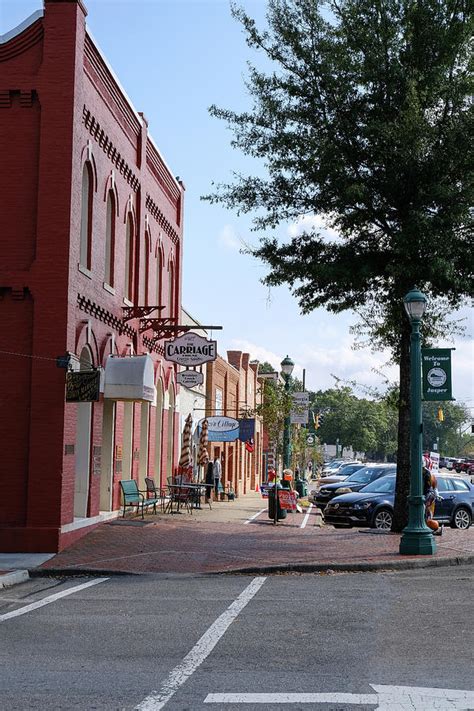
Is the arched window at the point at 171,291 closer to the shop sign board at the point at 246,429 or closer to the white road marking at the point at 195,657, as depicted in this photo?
the shop sign board at the point at 246,429

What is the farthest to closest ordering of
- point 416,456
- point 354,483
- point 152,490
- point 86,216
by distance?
1. point 354,483
2. point 152,490
3. point 86,216
4. point 416,456

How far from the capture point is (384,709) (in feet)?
21.2

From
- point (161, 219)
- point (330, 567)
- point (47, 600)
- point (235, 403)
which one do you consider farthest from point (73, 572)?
point (235, 403)

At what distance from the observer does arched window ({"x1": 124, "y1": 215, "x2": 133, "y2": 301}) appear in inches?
934

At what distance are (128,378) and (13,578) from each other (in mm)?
7241

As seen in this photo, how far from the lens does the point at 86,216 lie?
19.5 metres

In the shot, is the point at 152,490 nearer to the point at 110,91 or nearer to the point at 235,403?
the point at 110,91

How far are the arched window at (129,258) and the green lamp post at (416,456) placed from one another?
879cm

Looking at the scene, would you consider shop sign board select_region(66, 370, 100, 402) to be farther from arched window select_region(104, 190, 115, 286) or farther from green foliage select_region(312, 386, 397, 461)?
green foliage select_region(312, 386, 397, 461)

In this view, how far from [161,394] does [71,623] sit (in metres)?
18.2

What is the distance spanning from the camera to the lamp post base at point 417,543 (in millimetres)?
16562

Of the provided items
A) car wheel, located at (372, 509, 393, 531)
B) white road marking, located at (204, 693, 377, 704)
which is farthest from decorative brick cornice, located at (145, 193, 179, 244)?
white road marking, located at (204, 693, 377, 704)

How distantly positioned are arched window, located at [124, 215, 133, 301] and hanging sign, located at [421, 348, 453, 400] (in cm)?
845

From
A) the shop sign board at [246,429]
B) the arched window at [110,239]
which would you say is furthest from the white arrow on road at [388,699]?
the shop sign board at [246,429]
